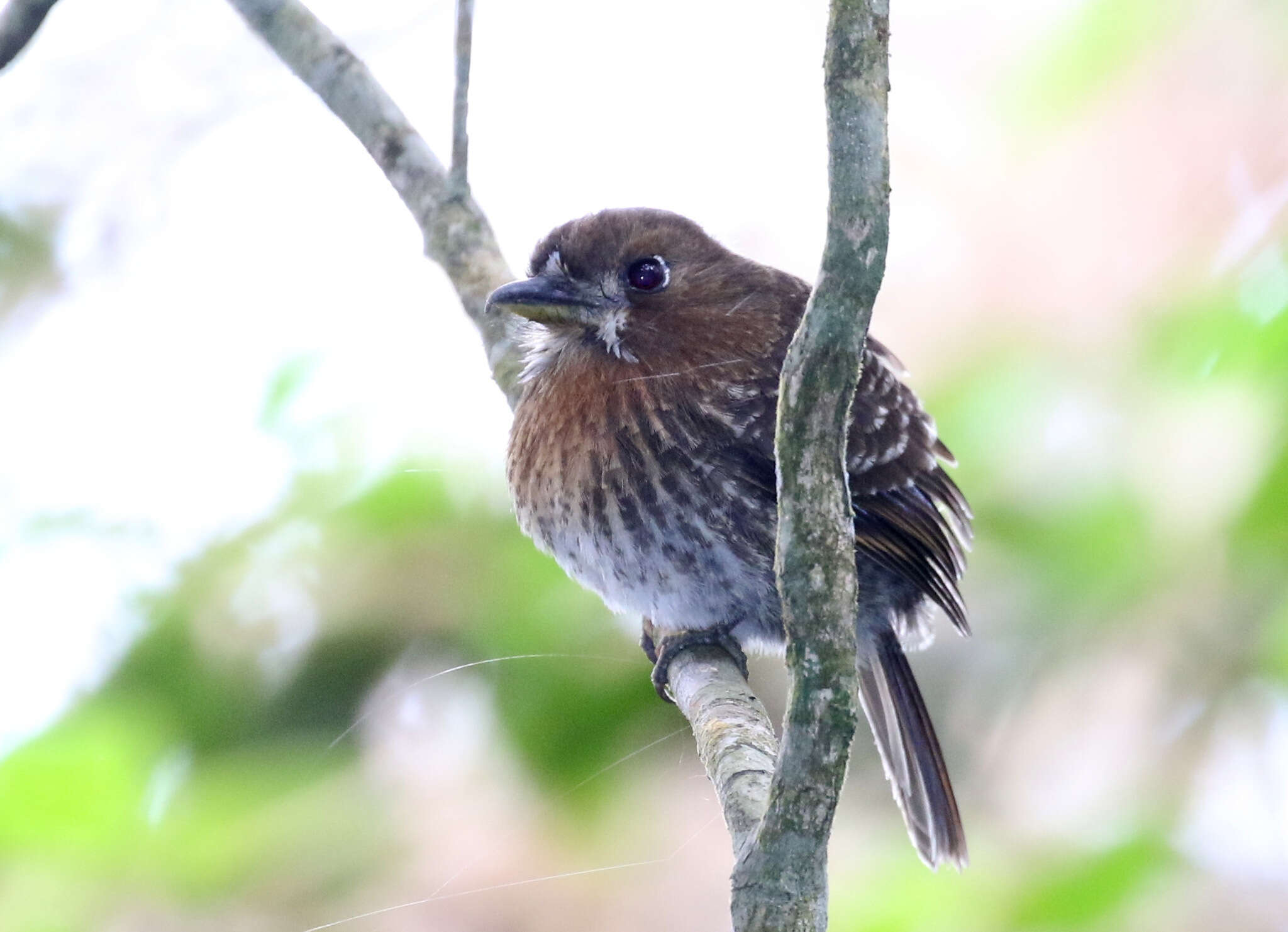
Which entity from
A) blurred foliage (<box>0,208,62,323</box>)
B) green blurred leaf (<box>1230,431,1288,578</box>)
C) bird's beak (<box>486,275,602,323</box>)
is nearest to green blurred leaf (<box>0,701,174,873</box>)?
blurred foliage (<box>0,208,62,323</box>)

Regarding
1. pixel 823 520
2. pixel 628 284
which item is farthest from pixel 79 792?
pixel 823 520

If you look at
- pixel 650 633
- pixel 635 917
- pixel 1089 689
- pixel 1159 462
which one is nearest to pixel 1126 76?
pixel 1159 462

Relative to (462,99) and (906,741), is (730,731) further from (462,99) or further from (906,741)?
(462,99)

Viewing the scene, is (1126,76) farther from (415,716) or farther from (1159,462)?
(415,716)

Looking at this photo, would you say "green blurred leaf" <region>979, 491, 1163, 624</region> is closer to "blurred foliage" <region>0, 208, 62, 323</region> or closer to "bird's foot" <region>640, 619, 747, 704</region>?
"bird's foot" <region>640, 619, 747, 704</region>

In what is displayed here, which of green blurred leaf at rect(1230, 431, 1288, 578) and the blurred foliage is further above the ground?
the blurred foliage

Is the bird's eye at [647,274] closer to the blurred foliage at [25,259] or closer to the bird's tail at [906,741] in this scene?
the bird's tail at [906,741]

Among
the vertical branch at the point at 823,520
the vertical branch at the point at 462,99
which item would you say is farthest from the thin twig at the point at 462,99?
the vertical branch at the point at 823,520
